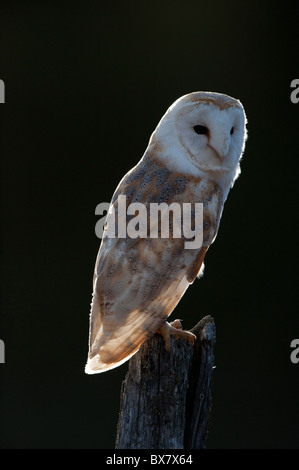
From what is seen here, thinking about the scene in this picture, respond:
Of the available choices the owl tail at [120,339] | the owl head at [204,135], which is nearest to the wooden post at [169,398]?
the owl tail at [120,339]

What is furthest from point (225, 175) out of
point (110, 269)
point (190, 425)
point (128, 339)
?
point (190, 425)

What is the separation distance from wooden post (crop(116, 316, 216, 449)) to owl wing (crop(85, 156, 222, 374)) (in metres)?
0.08

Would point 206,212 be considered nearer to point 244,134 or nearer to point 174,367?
point 244,134

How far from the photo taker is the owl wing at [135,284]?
1629 millimetres

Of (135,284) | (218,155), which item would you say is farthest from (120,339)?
(218,155)

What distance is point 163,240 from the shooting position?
5.51ft

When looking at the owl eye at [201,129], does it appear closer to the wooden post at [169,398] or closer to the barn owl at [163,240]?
the barn owl at [163,240]

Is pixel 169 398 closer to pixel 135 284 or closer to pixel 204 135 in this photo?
pixel 135 284

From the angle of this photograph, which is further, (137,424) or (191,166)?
(191,166)

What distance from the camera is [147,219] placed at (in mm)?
1670

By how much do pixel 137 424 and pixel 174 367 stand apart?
170 mm

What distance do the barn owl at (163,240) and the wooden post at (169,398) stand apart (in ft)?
0.18

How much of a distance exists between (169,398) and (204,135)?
754 mm

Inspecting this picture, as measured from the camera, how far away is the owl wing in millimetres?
1629
